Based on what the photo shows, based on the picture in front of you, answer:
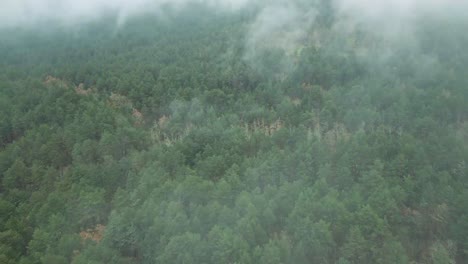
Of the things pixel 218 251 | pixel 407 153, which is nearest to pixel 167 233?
pixel 218 251

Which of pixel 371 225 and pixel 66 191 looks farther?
pixel 66 191

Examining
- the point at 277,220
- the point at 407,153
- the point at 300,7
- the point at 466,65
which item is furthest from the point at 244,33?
the point at 277,220

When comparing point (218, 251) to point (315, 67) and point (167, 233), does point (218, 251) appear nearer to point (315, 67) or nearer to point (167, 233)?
point (167, 233)

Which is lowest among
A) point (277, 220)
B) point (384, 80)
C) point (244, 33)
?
point (277, 220)

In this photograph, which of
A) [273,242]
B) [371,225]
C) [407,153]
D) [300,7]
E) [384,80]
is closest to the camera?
[273,242]

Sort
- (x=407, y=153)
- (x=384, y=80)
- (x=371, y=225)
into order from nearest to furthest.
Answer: (x=371, y=225)
(x=407, y=153)
(x=384, y=80)

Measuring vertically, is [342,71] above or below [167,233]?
above

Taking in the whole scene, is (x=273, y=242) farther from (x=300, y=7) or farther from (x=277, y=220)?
(x=300, y=7)
